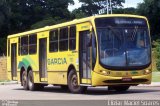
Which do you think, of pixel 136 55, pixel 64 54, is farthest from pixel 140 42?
pixel 64 54

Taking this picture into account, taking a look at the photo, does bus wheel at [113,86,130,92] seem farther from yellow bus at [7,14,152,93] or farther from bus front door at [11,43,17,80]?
bus front door at [11,43,17,80]

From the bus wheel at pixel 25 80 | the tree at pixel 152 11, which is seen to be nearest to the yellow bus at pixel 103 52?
the bus wheel at pixel 25 80

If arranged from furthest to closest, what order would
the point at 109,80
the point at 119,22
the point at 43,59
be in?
the point at 43,59, the point at 119,22, the point at 109,80

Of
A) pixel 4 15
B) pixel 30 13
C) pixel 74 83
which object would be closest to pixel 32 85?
pixel 74 83

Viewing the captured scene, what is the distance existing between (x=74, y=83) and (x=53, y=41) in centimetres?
317

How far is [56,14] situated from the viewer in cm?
9125

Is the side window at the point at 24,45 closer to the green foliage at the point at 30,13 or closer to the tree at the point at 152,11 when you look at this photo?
the green foliage at the point at 30,13

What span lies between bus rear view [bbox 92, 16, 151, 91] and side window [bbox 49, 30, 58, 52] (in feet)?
12.7

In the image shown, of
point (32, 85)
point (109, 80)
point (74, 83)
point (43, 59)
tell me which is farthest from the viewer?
point (32, 85)

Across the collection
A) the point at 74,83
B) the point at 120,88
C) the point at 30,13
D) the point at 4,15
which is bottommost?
the point at 120,88

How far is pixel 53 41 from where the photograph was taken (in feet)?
83.3

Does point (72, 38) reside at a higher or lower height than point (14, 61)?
higher

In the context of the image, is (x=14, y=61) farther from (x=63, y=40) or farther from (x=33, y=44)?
(x=63, y=40)

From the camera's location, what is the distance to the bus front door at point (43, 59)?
87.1 ft
